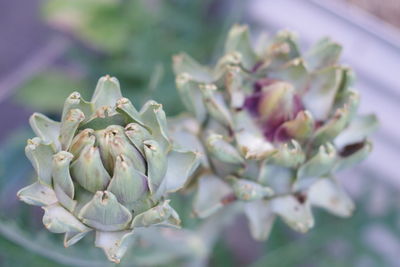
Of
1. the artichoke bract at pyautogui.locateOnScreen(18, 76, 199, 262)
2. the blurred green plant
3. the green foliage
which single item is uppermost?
the artichoke bract at pyautogui.locateOnScreen(18, 76, 199, 262)

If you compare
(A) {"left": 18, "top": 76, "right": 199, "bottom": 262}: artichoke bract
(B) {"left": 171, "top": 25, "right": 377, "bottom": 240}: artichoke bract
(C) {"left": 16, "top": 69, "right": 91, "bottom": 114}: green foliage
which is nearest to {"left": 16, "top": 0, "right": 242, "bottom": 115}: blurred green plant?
(C) {"left": 16, "top": 69, "right": 91, "bottom": 114}: green foliage

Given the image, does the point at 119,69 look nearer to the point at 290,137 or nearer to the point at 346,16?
the point at 346,16

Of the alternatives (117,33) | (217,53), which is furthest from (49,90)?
(217,53)

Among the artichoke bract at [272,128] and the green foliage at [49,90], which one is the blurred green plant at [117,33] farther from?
the artichoke bract at [272,128]

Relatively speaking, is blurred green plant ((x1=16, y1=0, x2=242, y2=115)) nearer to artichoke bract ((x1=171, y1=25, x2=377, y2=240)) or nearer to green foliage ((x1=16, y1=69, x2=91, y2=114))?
green foliage ((x1=16, y1=69, x2=91, y2=114))

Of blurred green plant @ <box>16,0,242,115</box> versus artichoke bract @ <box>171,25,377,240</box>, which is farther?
blurred green plant @ <box>16,0,242,115</box>

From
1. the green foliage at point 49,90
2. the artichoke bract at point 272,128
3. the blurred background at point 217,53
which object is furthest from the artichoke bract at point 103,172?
the green foliage at point 49,90

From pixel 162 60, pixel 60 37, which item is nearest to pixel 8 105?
pixel 60 37
